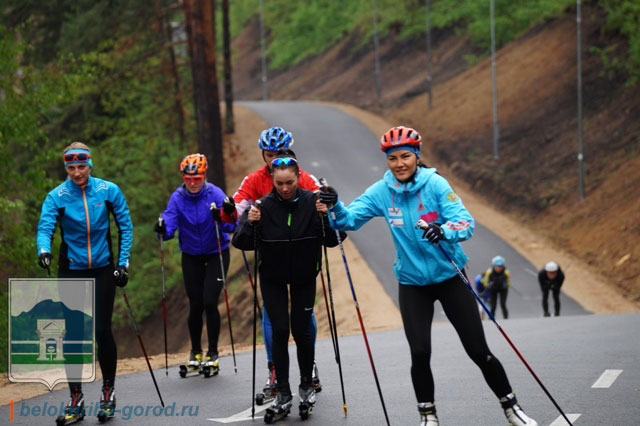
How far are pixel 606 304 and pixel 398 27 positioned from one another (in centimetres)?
3819

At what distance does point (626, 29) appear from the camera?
108 ft

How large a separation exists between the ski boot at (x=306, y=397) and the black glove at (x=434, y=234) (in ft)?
6.88

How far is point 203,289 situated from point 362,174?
25330mm

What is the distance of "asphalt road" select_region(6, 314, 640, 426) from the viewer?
816cm

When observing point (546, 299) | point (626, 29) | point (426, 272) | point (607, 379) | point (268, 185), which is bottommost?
point (607, 379)

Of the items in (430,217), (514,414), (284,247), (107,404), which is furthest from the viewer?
(107,404)

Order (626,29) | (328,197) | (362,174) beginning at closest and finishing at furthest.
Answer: (328,197) → (626,29) → (362,174)

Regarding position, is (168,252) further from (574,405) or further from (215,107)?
(574,405)

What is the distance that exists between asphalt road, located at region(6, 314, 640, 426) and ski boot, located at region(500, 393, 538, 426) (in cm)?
87

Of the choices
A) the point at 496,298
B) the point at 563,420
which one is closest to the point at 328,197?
the point at 563,420

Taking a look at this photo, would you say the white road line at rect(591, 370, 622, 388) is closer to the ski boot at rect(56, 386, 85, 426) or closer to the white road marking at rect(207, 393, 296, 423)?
the white road marking at rect(207, 393, 296, 423)

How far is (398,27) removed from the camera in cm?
5906

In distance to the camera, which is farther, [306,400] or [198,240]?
[198,240]

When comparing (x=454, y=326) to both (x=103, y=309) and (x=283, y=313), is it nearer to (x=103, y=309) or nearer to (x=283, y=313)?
(x=283, y=313)
